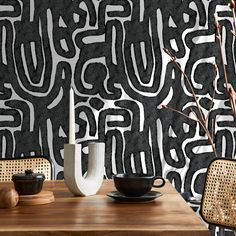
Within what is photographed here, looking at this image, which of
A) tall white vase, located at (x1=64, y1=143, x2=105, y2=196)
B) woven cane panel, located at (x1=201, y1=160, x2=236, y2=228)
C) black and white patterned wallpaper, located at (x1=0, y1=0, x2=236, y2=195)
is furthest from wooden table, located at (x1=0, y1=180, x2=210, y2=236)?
black and white patterned wallpaper, located at (x1=0, y1=0, x2=236, y2=195)

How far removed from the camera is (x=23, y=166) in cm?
280

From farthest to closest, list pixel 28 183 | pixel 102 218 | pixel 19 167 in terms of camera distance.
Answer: pixel 19 167
pixel 28 183
pixel 102 218

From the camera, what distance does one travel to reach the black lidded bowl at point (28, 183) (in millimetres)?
1825

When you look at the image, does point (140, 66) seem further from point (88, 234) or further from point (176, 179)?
point (88, 234)

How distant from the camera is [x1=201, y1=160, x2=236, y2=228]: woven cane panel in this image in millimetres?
2428

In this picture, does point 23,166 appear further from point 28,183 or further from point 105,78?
point 105,78

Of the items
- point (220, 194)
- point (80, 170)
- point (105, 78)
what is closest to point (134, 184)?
point (80, 170)

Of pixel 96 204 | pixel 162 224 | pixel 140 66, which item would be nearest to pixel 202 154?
pixel 140 66

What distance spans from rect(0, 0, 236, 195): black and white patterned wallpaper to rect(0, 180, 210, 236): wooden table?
1812 mm

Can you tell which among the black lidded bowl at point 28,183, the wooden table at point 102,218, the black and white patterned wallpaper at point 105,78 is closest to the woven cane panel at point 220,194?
the wooden table at point 102,218

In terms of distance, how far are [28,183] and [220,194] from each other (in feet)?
3.33

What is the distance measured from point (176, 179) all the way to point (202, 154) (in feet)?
0.79

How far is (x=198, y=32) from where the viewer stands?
3811mm

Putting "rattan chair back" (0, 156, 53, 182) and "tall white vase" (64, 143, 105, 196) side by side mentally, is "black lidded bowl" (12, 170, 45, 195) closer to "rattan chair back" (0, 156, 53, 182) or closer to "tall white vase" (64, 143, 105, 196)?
"tall white vase" (64, 143, 105, 196)
